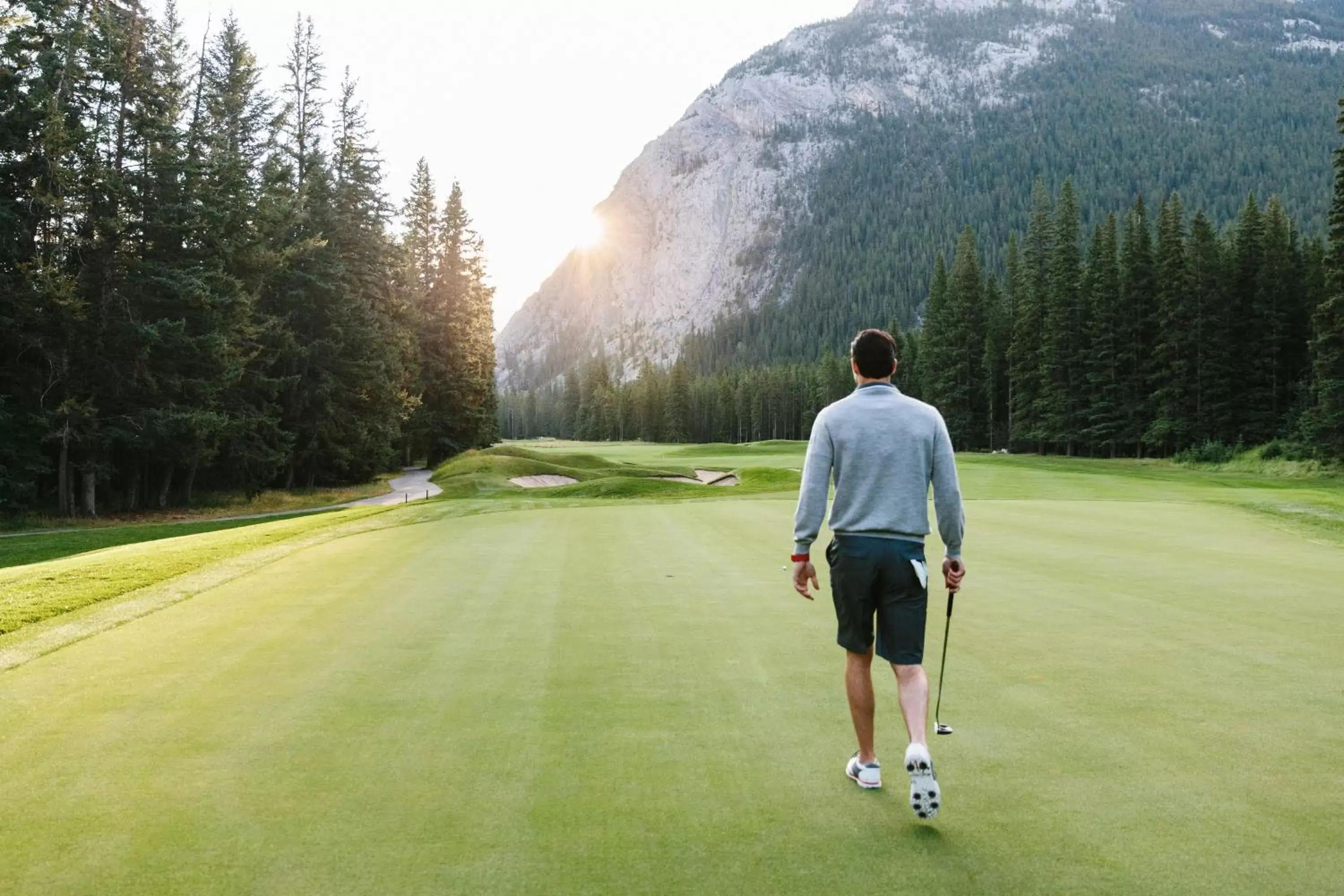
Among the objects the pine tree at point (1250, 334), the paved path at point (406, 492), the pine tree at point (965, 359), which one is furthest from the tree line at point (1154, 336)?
the paved path at point (406, 492)

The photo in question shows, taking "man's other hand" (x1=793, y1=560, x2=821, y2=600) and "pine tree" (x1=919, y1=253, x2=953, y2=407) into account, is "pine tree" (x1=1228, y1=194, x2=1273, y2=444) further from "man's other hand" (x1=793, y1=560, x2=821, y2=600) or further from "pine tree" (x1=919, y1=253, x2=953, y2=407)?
"man's other hand" (x1=793, y1=560, x2=821, y2=600)

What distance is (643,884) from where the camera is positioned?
127 inches

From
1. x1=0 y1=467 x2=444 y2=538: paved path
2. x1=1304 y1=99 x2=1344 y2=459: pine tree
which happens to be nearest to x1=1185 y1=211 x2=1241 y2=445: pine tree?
x1=1304 y1=99 x2=1344 y2=459: pine tree

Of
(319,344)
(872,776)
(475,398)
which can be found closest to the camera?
(872,776)

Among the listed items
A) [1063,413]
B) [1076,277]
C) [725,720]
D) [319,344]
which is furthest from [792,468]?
[725,720]

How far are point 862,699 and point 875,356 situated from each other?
1922 mm

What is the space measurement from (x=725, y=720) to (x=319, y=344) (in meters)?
36.7

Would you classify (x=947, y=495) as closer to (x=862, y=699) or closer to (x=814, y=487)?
(x=814, y=487)

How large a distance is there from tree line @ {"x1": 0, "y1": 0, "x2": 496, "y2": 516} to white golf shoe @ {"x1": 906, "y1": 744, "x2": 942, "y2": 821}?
28.9 meters

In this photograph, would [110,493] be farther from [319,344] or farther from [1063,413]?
[1063,413]

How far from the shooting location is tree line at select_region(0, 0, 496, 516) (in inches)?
1016

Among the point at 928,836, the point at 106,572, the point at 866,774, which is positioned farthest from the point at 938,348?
the point at 928,836

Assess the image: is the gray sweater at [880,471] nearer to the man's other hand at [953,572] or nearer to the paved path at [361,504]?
the man's other hand at [953,572]

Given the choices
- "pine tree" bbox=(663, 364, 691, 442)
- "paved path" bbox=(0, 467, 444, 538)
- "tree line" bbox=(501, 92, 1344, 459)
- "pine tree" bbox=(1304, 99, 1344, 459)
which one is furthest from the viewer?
"pine tree" bbox=(663, 364, 691, 442)
